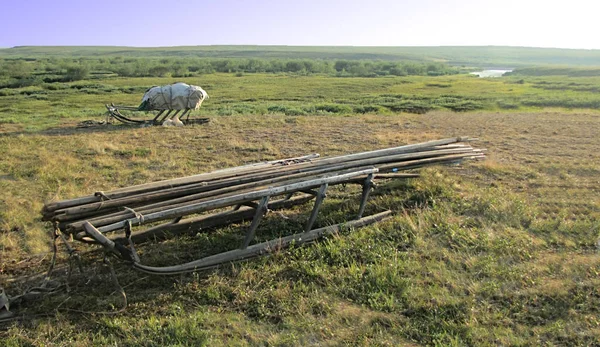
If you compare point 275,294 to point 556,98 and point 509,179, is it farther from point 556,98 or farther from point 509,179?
point 556,98

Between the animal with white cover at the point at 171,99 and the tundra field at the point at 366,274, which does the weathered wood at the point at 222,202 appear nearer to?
the tundra field at the point at 366,274

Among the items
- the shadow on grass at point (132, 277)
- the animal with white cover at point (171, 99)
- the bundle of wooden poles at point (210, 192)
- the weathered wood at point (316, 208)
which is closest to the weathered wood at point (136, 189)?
the bundle of wooden poles at point (210, 192)

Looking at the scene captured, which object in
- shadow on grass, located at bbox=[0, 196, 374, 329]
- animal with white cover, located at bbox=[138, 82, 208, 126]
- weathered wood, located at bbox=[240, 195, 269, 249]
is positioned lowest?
shadow on grass, located at bbox=[0, 196, 374, 329]

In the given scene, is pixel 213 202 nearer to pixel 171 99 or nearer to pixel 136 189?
pixel 136 189

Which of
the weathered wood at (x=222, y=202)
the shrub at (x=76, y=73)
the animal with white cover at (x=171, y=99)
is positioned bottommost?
the weathered wood at (x=222, y=202)

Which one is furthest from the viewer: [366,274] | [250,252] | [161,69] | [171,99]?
[161,69]

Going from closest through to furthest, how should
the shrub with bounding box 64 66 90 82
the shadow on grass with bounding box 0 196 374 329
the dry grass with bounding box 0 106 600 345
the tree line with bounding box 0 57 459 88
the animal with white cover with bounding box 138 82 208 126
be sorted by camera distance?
the dry grass with bounding box 0 106 600 345 < the shadow on grass with bounding box 0 196 374 329 < the animal with white cover with bounding box 138 82 208 126 < the tree line with bounding box 0 57 459 88 < the shrub with bounding box 64 66 90 82

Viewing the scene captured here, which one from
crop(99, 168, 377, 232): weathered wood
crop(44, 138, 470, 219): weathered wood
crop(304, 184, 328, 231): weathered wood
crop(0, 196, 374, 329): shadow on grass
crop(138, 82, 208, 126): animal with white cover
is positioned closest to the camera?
crop(0, 196, 374, 329): shadow on grass

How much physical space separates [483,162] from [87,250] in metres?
8.28

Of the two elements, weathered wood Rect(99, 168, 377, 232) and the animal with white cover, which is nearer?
weathered wood Rect(99, 168, 377, 232)

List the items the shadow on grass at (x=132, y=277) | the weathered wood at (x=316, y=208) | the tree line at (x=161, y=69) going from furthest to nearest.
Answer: the tree line at (x=161, y=69), the weathered wood at (x=316, y=208), the shadow on grass at (x=132, y=277)

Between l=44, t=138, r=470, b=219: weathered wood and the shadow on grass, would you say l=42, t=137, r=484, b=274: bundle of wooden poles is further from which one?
the shadow on grass

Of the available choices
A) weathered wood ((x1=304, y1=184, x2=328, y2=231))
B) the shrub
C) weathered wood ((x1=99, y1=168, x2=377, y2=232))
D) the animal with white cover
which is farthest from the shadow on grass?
the shrub

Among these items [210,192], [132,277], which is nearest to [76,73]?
[210,192]
